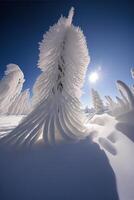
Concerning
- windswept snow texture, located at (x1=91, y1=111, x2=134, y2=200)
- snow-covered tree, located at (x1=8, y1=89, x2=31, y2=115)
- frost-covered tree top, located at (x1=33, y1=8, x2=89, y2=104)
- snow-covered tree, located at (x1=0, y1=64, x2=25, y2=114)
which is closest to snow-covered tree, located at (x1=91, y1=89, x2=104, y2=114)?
snow-covered tree, located at (x1=8, y1=89, x2=31, y2=115)

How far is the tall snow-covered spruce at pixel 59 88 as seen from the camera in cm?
467

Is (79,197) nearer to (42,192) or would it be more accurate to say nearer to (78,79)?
(42,192)

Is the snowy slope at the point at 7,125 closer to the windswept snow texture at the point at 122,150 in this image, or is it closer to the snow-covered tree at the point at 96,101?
the windswept snow texture at the point at 122,150

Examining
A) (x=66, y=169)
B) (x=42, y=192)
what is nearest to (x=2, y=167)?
(x=42, y=192)

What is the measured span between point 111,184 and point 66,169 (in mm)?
1013

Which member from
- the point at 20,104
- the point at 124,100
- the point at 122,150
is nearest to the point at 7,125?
the point at 124,100

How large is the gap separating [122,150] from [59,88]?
10.3 feet

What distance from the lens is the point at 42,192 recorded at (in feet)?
8.82

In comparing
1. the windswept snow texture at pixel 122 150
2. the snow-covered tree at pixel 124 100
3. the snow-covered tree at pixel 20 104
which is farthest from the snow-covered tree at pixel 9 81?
the windswept snow texture at pixel 122 150

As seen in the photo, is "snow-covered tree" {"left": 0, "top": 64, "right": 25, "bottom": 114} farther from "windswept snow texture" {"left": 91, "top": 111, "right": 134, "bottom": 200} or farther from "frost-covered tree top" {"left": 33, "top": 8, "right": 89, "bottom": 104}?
"windswept snow texture" {"left": 91, "top": 111, "right": 134, "bottom": 200}

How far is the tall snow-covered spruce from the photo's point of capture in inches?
184

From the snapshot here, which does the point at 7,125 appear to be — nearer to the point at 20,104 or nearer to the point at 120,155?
the point at 120,155

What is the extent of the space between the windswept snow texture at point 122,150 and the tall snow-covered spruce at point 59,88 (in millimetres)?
926

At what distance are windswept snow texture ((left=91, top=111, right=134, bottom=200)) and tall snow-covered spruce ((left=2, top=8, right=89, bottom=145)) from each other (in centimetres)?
93
